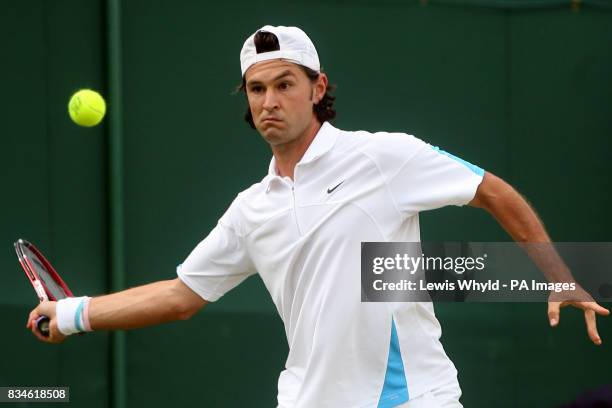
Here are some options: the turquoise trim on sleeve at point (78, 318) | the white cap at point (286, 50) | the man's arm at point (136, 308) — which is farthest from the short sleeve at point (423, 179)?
the turquoise trim on sleeve at point (78, 318)

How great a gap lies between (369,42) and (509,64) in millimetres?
757

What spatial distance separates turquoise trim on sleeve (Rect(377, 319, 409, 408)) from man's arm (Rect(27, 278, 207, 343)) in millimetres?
768

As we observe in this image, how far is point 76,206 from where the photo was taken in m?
5.34

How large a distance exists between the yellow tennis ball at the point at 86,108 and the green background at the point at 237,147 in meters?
0.14

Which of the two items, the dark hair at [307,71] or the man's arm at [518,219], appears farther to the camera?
the dark hair at [307,71]

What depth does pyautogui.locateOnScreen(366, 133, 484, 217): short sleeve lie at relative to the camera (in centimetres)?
363

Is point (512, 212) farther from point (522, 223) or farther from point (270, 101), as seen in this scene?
point (270, 101)

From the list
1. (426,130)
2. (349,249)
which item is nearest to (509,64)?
(426,130)

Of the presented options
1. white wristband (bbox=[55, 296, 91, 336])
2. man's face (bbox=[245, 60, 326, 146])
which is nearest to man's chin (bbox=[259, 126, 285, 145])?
man's face (bbox=[245, 60, 326, 146])

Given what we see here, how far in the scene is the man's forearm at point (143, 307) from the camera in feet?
13.1

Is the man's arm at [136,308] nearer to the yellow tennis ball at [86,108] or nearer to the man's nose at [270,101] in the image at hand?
the man's nose at [270,101]

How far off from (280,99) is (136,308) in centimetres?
85

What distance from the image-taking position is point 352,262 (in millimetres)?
3602

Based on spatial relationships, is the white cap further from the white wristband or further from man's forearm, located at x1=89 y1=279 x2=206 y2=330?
the white wristband
